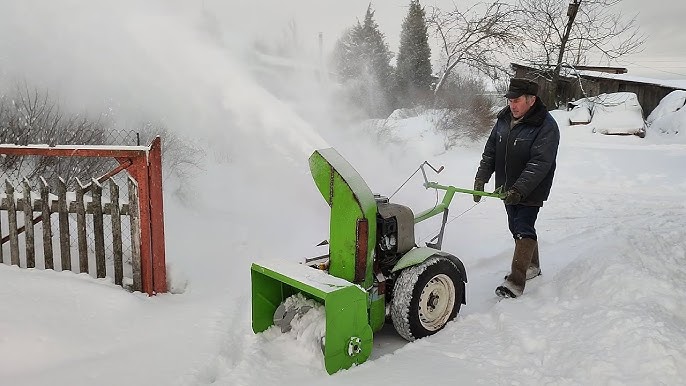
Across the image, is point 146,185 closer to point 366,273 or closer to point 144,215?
point 144,215

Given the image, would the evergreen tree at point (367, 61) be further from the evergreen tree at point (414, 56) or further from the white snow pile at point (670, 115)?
the white snow pile at point (670, 115)

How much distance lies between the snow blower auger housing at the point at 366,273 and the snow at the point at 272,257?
0.51 feet

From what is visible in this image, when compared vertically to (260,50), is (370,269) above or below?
below

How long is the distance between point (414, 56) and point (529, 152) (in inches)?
1214

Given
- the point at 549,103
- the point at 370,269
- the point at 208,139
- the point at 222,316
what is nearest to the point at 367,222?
the point at 370,269

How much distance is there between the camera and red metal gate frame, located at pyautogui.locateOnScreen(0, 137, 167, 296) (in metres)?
4.21

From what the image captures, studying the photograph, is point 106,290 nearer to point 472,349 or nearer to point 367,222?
point 367,222

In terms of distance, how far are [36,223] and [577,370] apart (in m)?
4.64

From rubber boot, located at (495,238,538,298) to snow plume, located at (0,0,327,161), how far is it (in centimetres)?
382

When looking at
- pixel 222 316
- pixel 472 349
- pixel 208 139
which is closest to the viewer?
pixel 472 349

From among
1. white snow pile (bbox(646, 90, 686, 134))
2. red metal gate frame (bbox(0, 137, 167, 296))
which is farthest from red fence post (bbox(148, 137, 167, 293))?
white snow pile (bbox(646, 90, 686, 134))

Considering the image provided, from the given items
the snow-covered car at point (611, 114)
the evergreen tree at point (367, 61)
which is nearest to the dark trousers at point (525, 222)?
the snow-covered car at point (611, 114)

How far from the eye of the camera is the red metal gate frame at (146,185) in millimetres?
4211

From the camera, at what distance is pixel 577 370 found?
2998 millimetres
